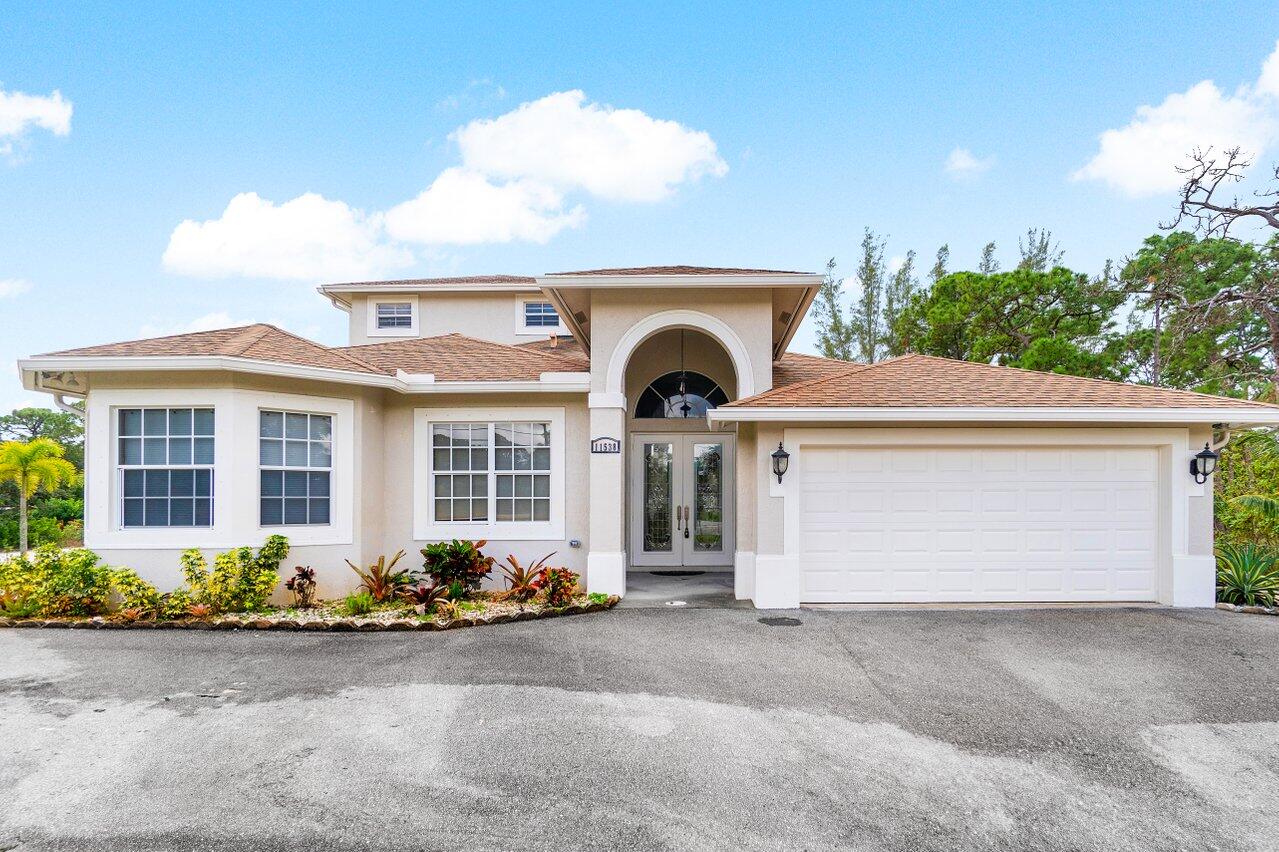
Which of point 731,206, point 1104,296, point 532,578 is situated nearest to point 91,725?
point 532,578

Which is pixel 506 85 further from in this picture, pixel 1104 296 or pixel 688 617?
pixel 1104 296

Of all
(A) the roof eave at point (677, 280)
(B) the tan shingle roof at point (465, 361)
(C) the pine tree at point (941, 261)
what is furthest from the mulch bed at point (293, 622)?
(C) the pine tree at point (941, 261)

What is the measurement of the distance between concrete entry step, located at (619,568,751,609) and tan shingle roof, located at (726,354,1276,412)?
2.81 m

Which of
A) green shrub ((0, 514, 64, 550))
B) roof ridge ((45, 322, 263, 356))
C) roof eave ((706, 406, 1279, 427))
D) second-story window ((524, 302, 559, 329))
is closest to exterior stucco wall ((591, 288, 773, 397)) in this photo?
roof eave ((706, 406, 1279, 427))

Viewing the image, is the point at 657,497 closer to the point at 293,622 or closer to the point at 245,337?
the point at 293,622

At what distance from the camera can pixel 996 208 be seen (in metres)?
21.3

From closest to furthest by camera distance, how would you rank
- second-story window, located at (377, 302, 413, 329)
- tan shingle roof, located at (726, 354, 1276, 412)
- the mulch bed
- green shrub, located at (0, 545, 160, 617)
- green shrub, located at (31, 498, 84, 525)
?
the mulch bed → green shrub, located at (0, 545, 160, 617) → tan shingle roof, located at (726, 354, 1276, 412) → second-story window, located at (377, 302, 413, 329) → green shrub, located at (31, 498, 84, 525)

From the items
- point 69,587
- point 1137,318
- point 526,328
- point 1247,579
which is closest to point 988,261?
point 1137,318

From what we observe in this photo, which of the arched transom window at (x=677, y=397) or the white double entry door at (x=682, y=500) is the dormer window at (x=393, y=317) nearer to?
the arched transom window at (x=677, y=397)

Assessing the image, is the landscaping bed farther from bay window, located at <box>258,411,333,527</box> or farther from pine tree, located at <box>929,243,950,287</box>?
pine tree, located at <box>929,243,950,287</box>

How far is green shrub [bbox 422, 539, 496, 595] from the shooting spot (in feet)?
26.7

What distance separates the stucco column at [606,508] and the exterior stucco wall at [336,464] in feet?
1.89

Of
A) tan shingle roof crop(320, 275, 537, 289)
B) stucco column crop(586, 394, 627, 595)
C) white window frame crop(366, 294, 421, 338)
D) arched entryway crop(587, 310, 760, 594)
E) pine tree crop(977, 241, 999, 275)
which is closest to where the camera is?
stucco column crop(586, 394, 627, 595)

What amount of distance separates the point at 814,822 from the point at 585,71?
16.0m
